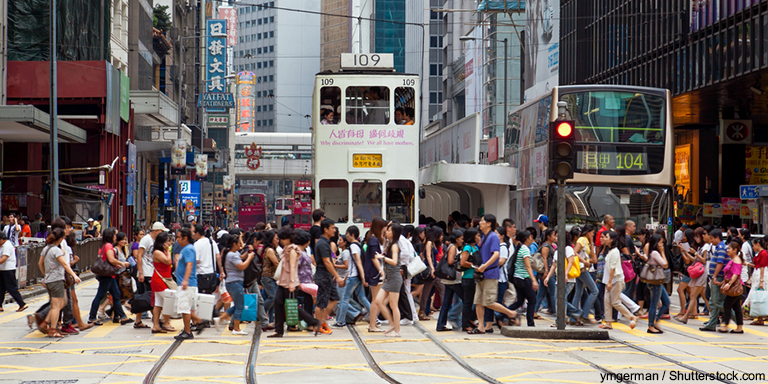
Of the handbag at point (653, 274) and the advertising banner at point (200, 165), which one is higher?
the advertising banner at point (200, 165)

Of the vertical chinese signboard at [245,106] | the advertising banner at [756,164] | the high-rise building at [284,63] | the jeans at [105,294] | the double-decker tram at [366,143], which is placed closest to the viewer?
the jeans at [105,294]

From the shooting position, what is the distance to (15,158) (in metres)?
32.1

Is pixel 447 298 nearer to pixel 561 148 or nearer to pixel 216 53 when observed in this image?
pixel 561 148

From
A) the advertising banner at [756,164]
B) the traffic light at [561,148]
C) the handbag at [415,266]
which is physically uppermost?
the advertising banner at [756,164]

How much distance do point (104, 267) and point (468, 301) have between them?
5.03 meters

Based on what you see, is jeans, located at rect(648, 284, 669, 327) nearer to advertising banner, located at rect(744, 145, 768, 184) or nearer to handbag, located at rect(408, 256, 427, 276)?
handbag, located at rect(408, 256, 427, 276)

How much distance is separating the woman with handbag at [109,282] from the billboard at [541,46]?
123 feet

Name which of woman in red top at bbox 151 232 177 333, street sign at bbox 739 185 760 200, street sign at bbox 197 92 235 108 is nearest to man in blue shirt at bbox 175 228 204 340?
woman in red top at bbox 151 232 177 333

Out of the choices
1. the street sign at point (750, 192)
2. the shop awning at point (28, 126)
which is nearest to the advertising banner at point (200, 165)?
the shop awning at point (28, 126)

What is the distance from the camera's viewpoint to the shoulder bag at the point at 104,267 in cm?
1250

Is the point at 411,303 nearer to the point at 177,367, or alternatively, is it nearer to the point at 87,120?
the point at 177,367

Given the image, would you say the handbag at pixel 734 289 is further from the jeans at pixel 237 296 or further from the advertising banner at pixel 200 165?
the advertising banner at pixel 200 165

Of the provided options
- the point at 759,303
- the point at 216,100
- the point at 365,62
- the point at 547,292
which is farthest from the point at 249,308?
the point at 216,100

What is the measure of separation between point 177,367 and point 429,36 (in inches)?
3312
